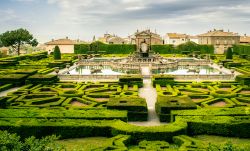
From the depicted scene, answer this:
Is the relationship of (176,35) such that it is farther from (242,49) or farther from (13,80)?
(13,80)

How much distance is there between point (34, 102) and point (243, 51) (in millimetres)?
54251

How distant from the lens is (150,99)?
24.0 metres

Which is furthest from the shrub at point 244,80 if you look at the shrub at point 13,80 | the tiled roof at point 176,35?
the tiled roof at point 176,35

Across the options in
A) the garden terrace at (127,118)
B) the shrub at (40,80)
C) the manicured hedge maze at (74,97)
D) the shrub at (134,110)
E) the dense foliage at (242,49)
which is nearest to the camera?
the garden terrace at (127,118)

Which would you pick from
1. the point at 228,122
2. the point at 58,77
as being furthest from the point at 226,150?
the point at 58,77

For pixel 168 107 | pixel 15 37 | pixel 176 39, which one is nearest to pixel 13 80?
pixel 168 107

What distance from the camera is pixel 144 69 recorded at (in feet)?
138

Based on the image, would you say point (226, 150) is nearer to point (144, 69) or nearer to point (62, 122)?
point (62, 122)

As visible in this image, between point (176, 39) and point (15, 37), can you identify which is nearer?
point (15, 37)

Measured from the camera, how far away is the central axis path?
59.2ft

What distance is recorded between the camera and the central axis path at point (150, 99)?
59.2 ft

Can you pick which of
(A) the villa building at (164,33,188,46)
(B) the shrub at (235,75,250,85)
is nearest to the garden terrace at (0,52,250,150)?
(B) the shrub at (235,75,250,85)

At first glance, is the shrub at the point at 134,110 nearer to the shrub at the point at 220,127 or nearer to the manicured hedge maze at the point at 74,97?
the manicured hedge maze at the point at 74,97

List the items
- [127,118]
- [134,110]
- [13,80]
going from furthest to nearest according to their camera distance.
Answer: [13,80] < [134,110] < [127,118]
